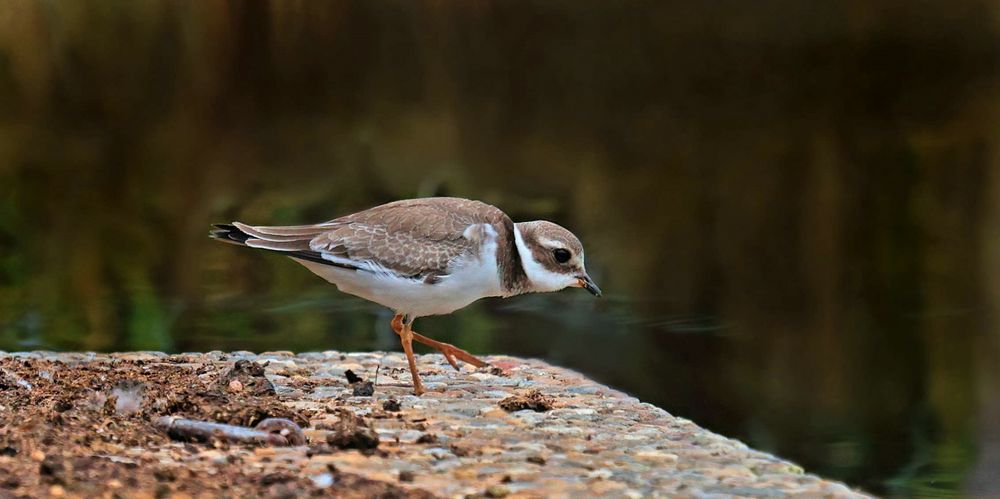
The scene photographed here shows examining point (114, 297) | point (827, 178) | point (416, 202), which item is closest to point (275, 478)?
point (416, 202)

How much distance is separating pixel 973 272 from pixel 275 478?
400 inches

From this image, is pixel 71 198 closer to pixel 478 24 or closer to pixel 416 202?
pixel 478 24

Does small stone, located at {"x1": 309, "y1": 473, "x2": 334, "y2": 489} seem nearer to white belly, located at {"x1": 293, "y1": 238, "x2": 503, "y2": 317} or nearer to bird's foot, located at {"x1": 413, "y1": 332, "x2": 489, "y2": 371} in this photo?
white belly, located at {"x1": 293, "y1": 238, "x2": 503, "y2": 317}

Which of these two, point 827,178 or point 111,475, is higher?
point 827,178

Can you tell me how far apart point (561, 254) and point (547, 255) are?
0.08 meters

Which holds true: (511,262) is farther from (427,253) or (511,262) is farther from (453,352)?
(453,352)

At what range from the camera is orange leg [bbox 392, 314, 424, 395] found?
21.0ft

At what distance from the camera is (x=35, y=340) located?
10273 millimetres

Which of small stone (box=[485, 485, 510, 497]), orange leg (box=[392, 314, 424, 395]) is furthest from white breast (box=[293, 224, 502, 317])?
small stone (box=[485, 485, 510, 497])

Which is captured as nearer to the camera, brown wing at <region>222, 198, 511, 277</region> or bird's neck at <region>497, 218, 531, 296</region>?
brown wing at <region>222, 198, 511, 277</region>

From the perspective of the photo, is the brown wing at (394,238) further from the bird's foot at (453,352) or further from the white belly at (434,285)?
the bird's foot at (453,352)

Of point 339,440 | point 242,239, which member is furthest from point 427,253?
point 339,440

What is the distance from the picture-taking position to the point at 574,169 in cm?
1220

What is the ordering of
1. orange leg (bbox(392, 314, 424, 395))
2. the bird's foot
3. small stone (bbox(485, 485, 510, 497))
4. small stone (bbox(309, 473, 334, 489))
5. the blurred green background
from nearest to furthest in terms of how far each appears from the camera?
small stone (bbox(309, 473, 334, 489)) → small stone (bbox(485, 485, 510, 497)) → orange leg (bbox(392, 314, 424, 395)) → the bird's foot → the blurred green background
